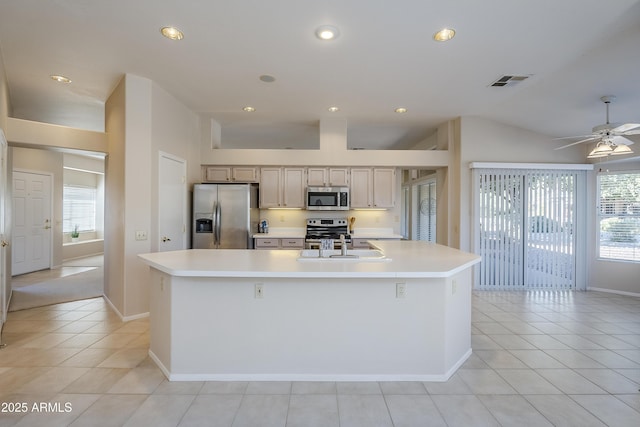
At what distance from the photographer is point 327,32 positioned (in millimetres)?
2682

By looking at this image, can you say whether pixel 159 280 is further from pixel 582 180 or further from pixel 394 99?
pixel 582 180

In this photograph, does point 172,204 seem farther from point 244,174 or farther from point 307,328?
point 307,328

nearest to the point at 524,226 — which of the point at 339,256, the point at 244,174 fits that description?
the point at 339,256

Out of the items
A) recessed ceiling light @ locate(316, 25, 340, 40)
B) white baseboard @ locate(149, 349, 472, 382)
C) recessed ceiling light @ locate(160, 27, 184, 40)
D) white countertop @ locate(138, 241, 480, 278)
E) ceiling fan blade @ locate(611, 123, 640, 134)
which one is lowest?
white baseboard @ locate(149, 349, 472, 382)

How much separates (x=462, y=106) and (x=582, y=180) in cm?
257

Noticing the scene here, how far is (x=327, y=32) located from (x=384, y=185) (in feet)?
10.6

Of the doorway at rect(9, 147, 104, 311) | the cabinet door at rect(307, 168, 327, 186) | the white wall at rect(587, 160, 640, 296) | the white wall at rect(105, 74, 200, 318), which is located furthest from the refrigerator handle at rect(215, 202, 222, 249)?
the white wall at rect(587, 160, 640, 296)

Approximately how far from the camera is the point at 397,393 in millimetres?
2182

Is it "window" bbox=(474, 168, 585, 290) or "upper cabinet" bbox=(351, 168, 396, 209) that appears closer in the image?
"window" bbox=(474, 168, 585, 290)

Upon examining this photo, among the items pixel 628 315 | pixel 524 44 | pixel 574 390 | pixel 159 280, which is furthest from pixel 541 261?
pixel 159 280

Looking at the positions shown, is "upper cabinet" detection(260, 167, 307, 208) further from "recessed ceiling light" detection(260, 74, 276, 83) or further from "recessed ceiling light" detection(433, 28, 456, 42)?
"recessed ceiling light" detection(433, 28, 456, 42)

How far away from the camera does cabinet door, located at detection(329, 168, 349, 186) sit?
5.46 m

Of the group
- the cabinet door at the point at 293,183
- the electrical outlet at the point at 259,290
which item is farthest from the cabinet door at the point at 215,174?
the electrical outlet at the point at 259,290

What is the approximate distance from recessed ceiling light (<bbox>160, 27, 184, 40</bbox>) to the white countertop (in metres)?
2.01
